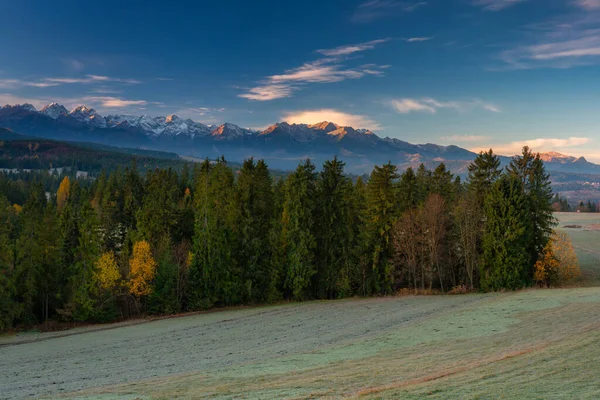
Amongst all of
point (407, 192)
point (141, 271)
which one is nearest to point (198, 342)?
point (141, 271)

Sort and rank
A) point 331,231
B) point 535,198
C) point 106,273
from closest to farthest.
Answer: point 106,273
point 535,198
point 331,231

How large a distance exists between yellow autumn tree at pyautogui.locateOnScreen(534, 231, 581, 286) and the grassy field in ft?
29.9

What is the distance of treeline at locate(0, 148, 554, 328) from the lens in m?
55.0

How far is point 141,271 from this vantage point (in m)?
55.2

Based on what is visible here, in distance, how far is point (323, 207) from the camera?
59500 millimetres

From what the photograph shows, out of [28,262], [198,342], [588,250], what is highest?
[28,262]

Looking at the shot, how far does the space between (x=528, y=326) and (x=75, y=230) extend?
53.8m

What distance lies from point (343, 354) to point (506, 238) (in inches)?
1440

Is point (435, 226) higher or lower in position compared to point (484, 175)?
lower

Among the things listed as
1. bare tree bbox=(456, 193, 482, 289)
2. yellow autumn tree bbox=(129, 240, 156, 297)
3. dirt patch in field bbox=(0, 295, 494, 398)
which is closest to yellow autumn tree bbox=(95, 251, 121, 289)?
yellow autumn tree bbox=(129, 240, 156, 297)

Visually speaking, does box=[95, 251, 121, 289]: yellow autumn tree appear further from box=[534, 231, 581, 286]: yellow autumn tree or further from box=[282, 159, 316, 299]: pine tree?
box=[534, 231, 581, 286]: yellow autumn tree

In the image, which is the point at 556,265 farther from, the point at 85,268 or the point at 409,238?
the point at 85,268

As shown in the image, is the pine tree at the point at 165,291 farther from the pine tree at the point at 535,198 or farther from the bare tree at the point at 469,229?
the pine tree at the point at 535,198

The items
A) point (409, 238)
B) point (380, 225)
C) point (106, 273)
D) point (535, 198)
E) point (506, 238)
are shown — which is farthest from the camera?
point (380, 225)
